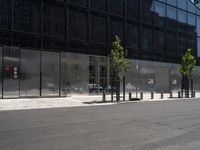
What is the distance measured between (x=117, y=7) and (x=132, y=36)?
14.6ft

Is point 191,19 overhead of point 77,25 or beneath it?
overhead

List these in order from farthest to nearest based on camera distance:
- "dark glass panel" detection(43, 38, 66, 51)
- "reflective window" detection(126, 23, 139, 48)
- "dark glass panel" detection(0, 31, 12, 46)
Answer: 1. "reflective window" detection(126, 23, 139, 48)
2. "dark glass panel" detection(43, 38, 66, 51)
3. "dark glass panel" detection(0, 31, 12, 46)

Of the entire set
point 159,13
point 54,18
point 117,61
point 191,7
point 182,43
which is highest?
point 191,7

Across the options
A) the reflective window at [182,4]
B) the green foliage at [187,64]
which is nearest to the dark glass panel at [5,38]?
the green foliage at [187,64]

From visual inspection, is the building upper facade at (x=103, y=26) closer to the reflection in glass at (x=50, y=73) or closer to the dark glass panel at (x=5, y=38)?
the dark glass panel at (x=5, y=38)

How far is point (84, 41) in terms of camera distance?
40.2 m

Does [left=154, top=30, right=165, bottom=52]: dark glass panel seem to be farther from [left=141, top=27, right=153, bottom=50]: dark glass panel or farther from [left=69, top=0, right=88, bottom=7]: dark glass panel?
[left=69, top=0, right=88, bottom=7]: dark glass panel

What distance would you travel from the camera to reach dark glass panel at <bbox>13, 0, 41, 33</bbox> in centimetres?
3322

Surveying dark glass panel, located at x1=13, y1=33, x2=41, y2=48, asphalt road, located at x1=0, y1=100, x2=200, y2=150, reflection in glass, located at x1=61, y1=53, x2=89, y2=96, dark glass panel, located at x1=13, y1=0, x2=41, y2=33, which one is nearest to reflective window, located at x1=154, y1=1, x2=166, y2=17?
reflection in glass, located at x1=61, y1=53, x2=89, y2=96

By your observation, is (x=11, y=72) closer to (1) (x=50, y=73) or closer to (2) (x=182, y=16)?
(1) (x=50, y=73)

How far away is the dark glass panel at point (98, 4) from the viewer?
137 ft

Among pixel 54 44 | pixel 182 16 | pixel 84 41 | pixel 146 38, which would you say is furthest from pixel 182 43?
pixel 54 44

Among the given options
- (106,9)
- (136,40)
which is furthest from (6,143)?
(136,40)

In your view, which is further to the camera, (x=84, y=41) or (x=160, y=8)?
(x=160, y=8)
